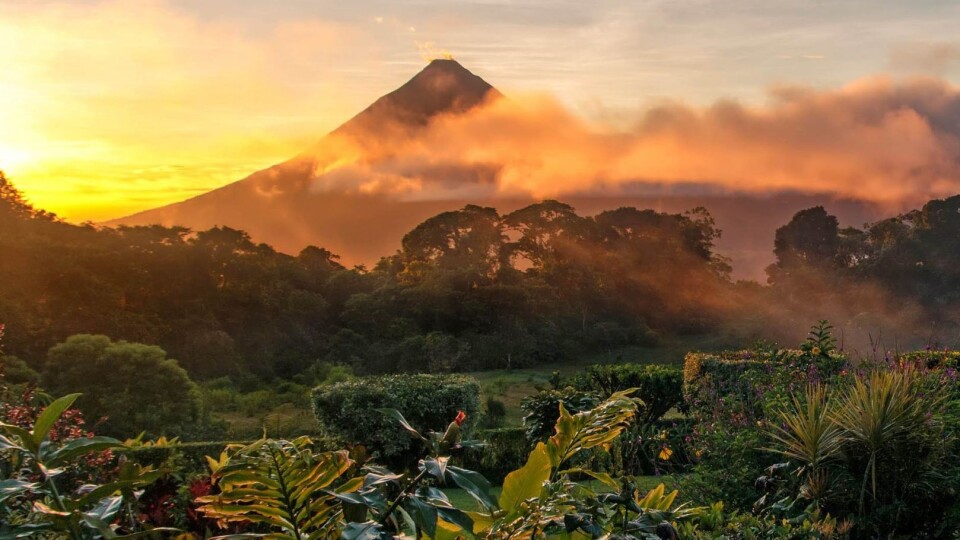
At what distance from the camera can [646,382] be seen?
45.7 ft

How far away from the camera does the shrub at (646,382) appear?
1391 centimetres

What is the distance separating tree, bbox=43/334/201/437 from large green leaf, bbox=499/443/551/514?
16.1 m

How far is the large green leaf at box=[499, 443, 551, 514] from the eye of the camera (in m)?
1.95

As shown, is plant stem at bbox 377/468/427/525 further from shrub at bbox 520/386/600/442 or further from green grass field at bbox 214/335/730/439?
shrub at bbox 520/386/600/442

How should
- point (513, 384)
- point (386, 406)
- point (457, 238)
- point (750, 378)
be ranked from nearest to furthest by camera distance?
1. point (750, 378)
2. point (386, 406)
3. point (513, 384)
4. point (457, 238)

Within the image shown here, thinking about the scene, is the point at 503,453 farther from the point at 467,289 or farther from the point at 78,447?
the point at 467,289

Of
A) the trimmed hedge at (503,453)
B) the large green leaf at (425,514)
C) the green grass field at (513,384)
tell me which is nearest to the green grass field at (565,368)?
the green grass field at (513,384)

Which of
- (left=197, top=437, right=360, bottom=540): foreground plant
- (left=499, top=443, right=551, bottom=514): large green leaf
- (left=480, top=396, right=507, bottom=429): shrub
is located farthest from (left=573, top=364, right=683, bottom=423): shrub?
(left=197, top=437, right=360, bottom=540): foreground plant

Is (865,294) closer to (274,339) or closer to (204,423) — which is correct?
(274,339)

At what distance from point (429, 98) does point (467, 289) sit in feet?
66.7

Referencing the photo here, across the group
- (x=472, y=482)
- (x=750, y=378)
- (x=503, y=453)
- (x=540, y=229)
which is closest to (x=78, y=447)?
(x=472, y=482)

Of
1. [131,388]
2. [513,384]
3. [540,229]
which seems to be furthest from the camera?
[540,229]

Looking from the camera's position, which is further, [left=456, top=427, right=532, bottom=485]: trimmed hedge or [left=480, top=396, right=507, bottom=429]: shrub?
[left=480, top=396, right=507, bottom=429]: shrub

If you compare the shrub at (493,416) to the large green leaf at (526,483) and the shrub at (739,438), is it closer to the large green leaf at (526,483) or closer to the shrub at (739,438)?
the shrub at (739,438)
